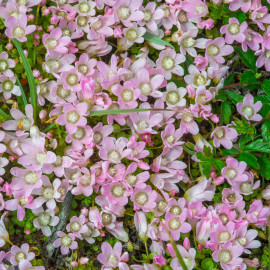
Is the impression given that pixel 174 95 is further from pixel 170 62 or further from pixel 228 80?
pixel 228 80

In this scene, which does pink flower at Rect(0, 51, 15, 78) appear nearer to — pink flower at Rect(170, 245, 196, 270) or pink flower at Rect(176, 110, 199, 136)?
pink flower at Rect(176, 110, 199, 136)

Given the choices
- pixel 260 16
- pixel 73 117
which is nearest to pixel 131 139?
pixel 73 117

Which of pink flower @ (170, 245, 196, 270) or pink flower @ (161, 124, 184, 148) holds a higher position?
pink flower @ (161, 124, 184, 148)

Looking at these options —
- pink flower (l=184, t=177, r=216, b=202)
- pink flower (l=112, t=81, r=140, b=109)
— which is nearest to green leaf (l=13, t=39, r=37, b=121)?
pink flower (l=112, t=81, r=140, b=109)

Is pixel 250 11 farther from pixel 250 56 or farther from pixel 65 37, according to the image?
pixel 65 37

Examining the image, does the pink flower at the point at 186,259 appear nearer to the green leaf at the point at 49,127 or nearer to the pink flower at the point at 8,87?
the green leaf at the point at 49,127
